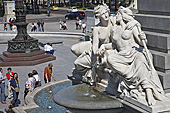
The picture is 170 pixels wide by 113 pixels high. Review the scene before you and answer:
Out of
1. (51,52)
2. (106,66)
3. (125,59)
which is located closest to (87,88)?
(106,66)

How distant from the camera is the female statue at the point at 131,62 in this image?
820 cm

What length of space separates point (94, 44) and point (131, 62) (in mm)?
2057

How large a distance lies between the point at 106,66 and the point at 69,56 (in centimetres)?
1162

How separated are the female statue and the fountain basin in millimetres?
445

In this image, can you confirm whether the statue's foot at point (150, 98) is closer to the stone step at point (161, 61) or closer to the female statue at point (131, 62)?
the female statue at point (131, 62)

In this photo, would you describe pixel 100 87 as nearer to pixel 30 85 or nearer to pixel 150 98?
pixel 150 98

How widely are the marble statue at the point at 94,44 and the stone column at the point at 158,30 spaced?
1035 millimetres

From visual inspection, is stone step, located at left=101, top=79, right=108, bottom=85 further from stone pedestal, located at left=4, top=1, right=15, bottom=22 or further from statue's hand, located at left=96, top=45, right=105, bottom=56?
stone pedestal, located at left=4, top=1, right=15, bottom=22

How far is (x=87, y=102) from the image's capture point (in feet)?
28.2

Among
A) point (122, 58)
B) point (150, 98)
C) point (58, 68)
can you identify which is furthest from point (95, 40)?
point (58, 68)

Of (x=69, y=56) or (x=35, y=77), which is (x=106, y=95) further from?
(x=69, y=56)

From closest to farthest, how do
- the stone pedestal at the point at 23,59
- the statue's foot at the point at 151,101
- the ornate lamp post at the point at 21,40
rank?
the statue's foot at the point at 151,101
the stone pedestal at the point at 23,59
the ornate lamp post at the point at 21,40

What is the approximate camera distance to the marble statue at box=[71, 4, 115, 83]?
10.3 metres

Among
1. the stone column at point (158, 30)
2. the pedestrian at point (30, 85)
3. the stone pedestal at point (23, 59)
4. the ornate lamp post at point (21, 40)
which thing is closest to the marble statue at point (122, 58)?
the stone column at point (158, 30)
